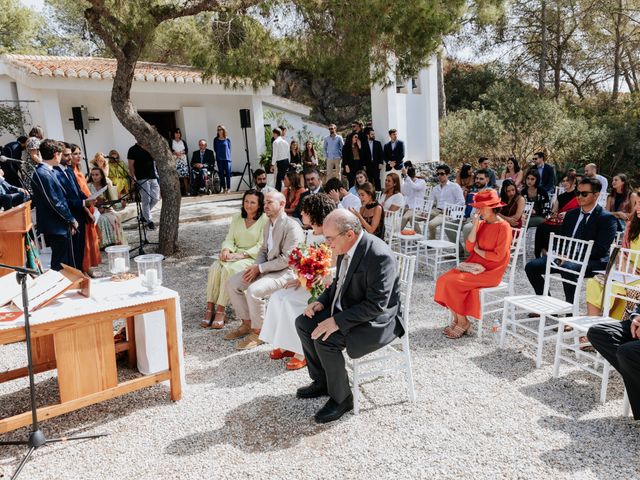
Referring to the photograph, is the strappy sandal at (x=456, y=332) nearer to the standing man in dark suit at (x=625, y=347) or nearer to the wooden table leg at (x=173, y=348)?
the standing man in dark suit at (x=625, y=347)

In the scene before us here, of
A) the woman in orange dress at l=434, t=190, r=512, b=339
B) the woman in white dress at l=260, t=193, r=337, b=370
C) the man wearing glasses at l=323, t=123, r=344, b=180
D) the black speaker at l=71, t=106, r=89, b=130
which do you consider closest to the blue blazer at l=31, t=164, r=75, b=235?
the woman in white dress at l=260, t=193, r=337, b=370

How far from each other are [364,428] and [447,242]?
4.11 m

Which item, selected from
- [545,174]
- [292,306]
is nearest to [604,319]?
[292,306]

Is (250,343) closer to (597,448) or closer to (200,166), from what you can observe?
(597,448)

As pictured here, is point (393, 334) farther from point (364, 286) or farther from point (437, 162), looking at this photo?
point (437, 162)

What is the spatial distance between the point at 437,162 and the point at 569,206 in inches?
403

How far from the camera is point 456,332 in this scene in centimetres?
480

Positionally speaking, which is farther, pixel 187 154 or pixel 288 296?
pixel 187 154

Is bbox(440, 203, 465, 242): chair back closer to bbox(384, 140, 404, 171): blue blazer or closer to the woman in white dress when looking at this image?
the woman in white dress

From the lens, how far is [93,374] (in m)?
3.34

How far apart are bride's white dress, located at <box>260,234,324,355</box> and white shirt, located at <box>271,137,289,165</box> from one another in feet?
32.0

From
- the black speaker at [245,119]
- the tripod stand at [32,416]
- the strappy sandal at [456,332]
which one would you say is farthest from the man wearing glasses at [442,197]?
the black speaker at [245,119]

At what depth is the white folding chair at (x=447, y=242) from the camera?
686 cm

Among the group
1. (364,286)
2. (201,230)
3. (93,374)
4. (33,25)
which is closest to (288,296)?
(364,286)
